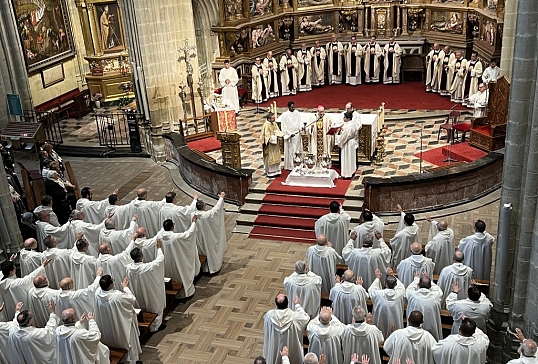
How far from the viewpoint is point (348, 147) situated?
42.6 feet

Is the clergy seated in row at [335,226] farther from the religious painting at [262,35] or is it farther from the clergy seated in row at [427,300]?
the religious painting at [262,35]

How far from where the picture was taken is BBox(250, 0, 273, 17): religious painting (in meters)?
20.1

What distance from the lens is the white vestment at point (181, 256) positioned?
986cm

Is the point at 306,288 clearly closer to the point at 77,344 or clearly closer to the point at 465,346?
the point at 465,346


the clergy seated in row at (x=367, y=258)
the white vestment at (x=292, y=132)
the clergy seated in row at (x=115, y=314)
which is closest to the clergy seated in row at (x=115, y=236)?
the clergy seated in row at (x=115, y=314)

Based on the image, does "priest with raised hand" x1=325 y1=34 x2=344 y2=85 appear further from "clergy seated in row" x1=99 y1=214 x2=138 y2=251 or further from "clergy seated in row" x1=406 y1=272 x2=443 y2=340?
"clergy seated in row" x1=406 y1=272 x2=443 y2=340

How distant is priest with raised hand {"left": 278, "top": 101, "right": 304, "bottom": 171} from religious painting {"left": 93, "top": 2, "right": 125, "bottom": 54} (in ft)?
31.8

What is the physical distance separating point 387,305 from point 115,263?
4.00 metres

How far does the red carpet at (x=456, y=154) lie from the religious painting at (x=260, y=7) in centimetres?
852

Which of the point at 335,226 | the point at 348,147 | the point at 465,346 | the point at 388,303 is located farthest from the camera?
the point at 348,147

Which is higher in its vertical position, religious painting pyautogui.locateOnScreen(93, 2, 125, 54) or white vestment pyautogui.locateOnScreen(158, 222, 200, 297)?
religious painting pyautogui.locateOnScreen(93, 2, 125, 54)

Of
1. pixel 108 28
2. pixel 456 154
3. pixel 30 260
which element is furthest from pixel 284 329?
pixel 108 28

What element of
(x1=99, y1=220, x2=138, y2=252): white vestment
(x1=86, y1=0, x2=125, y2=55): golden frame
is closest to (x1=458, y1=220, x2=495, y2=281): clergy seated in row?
(x1=99, y1=220, x2=138, y2=252): white vestment

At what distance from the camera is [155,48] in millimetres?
15406
